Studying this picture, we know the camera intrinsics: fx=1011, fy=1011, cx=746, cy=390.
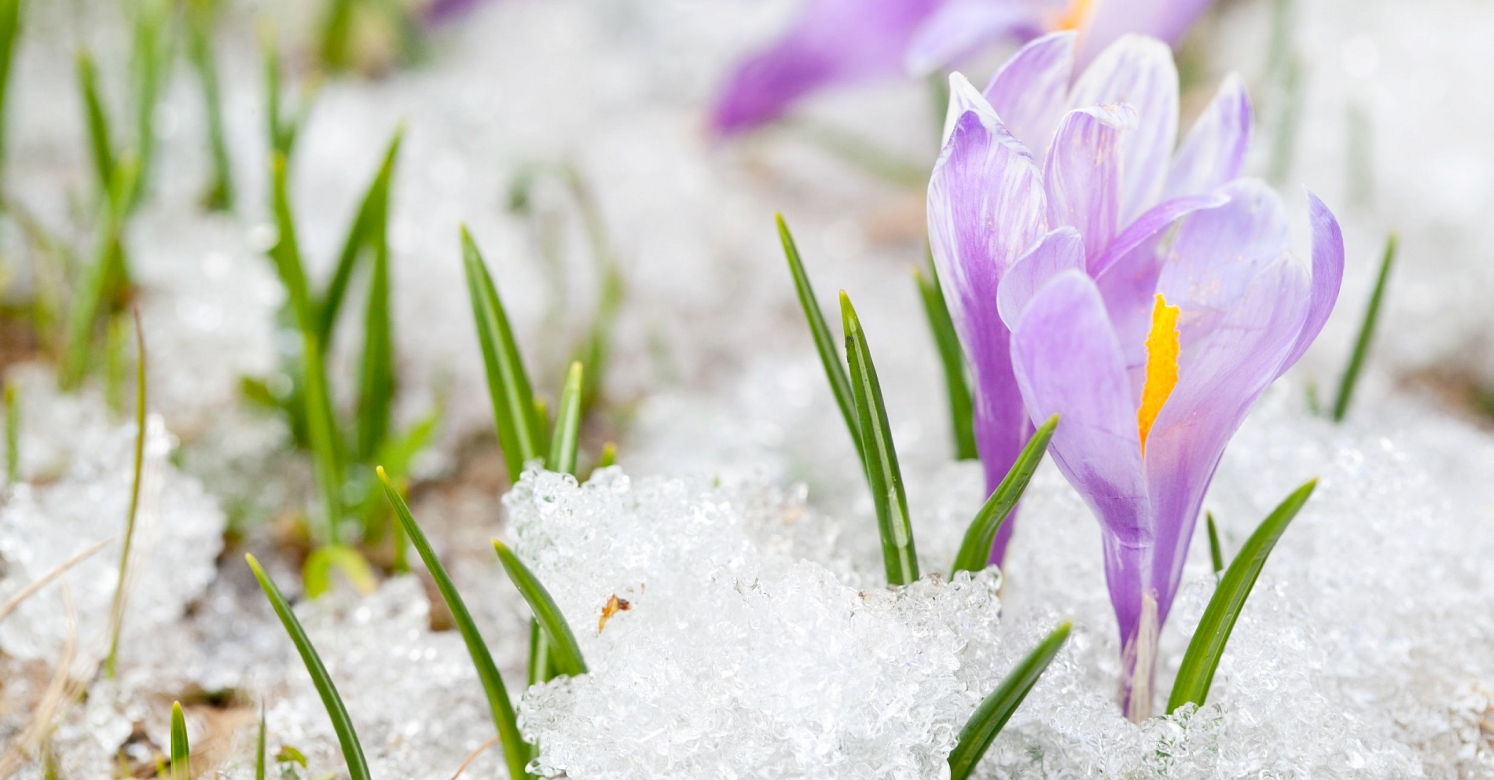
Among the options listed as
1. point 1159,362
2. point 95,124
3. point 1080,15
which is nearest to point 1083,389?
point 1159,362

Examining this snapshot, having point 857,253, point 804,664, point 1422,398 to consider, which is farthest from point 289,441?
point 1422,398

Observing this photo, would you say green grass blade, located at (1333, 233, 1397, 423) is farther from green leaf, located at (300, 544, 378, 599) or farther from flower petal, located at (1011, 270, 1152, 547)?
green leaf, located at (300, 544, 378, 599)

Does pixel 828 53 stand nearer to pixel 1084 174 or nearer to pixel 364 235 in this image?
pixel 364 235

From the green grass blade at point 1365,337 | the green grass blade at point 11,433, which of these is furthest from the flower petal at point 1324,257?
the green grass blade at point 11,433

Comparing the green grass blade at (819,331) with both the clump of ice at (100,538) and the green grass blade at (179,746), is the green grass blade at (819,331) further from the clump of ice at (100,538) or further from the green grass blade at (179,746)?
the clump of ice at (100,538)

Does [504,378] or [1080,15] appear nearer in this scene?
[504,378]

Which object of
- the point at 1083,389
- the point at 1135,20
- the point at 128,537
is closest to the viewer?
the point at 1083,389

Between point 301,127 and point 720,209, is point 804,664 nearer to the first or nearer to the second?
point 301,127

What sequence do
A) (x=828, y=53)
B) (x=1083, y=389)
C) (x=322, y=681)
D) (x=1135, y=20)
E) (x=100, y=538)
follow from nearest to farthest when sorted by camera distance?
(x=1083, y=389)
(x=322, y=681)
(x=100, y=538)
(x=1135, y=20)
(x=828, y=53)
